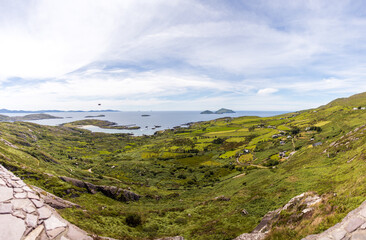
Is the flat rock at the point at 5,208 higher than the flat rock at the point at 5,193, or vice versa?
the flat rock at the point at 5,193

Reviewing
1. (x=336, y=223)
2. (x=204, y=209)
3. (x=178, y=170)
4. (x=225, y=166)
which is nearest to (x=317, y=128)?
(x=225, y=166)

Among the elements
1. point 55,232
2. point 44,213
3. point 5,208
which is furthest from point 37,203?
point 55,232

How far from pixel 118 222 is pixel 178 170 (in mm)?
73372

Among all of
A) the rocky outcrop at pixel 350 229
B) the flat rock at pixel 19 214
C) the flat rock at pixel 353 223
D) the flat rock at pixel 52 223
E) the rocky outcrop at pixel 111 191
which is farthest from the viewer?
the rocky outcrop at pixel 111 191

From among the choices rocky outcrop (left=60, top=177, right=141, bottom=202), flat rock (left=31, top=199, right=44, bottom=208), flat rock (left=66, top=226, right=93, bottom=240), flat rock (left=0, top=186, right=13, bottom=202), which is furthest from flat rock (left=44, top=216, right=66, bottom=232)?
rocky outcrop (left=60, top=177, right=141, bottom=202)

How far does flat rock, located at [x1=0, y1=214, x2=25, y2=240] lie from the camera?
9.73 meters

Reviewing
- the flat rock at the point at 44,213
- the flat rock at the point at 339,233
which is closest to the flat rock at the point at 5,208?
the flat rock at the point at 44,213

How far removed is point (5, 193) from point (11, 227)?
3422mm

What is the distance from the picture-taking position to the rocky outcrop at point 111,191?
3798 cm

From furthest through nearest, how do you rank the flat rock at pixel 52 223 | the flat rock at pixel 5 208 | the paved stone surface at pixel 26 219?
1. the flat rock at pixel 52 223
2. the flat rock at pixel 5 208
3. the paved stone surface at pixel 26 219

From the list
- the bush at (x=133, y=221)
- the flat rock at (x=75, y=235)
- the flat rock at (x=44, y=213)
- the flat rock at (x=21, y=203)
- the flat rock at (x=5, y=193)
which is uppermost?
the flat rock at (x=5, y=193)

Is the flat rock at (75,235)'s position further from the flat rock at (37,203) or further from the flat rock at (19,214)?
the flat rock at (19,214)

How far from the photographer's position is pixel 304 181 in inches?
1152

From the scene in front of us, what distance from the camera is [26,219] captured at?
428 inches
